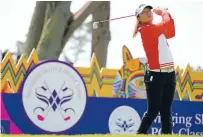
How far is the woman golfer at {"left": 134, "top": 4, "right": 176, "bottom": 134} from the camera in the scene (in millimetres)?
6434

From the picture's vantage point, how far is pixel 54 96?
9406 millimetres

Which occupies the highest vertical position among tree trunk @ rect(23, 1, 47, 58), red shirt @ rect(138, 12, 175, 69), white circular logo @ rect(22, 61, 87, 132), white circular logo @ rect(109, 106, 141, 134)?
tree trunk @ rect(23, 1, 47, 58)

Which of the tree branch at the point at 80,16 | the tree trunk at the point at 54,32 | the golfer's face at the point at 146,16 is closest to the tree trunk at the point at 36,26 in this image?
the tree trunk at the point at 54,32

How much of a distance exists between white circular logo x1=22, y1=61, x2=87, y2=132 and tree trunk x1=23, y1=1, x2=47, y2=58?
4.66 m

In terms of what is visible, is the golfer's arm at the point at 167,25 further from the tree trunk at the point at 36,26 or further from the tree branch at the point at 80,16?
the tree trunk at the point at 36,26

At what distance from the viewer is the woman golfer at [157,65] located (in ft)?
21.1

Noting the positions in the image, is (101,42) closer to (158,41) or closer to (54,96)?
(54,96)

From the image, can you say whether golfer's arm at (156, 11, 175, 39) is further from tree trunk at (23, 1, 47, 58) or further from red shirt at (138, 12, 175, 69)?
tree trunk at (23, 1, 47, 58)

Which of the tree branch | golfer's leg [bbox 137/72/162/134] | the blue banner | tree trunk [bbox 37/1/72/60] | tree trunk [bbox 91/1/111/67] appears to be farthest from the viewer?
tree trunk [bbox 91/1/111/67]

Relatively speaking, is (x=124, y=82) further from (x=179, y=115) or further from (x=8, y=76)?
(x=8, y=76)

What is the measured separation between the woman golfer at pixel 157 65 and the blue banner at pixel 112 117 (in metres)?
3.15

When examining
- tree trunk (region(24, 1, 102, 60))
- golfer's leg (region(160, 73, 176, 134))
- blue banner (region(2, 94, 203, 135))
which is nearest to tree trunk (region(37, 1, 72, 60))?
tree trunk (region(24, 1, 102, 60))

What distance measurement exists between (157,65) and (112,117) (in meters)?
3.42

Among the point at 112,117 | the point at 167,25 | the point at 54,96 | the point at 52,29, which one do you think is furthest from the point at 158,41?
the point at 52,29
